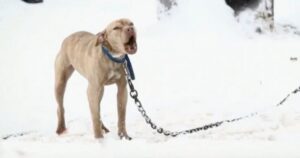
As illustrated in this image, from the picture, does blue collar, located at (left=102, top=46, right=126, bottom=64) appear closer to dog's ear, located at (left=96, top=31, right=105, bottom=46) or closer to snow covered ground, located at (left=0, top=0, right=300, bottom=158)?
dog's ear, located at (left=96, top=31, right=105, bottom=46)

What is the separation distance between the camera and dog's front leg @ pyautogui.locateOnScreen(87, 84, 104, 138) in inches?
67.5

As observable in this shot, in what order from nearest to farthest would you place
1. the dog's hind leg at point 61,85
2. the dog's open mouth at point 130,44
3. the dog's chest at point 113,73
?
the dog's open mouth at point 130,44, the dog's chest at point 113,73, the dog's hind leg at point 61,85

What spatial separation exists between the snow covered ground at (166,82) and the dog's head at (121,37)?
0.20 metres

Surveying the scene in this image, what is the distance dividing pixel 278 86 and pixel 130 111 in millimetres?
392

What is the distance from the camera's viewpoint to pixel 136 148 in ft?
5.56

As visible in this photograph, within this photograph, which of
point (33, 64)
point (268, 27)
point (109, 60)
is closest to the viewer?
point (109, 60)

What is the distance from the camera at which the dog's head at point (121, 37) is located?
1590mm

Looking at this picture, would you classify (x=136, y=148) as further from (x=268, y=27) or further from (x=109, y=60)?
(x=268, y=27)

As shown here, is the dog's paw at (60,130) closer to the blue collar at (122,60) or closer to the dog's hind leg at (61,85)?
the dog's hind leg at (61,85)

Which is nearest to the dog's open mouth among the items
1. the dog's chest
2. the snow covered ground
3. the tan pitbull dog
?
the tan pitbull dog

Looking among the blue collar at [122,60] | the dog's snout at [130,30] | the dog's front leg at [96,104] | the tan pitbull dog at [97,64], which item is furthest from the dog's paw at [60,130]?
the dog's snout at [130,30]

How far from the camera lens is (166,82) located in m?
1.98

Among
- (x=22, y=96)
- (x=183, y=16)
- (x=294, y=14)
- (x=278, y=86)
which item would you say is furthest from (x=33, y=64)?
(x=294, y=14)

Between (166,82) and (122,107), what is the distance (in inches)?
9.6
